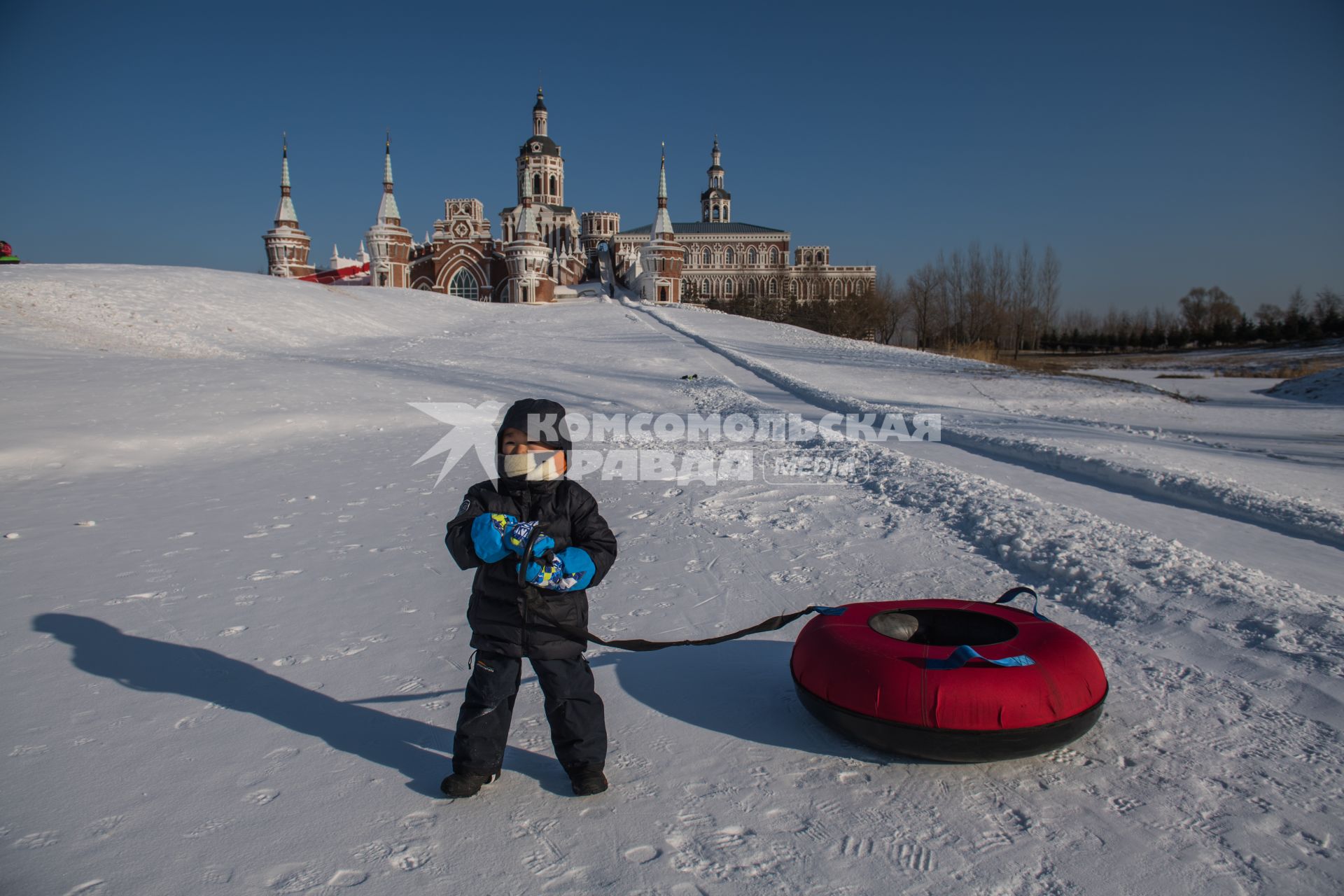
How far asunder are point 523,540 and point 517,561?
0.11m

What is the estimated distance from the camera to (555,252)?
8512 centimetres

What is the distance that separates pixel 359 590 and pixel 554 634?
2.78 m

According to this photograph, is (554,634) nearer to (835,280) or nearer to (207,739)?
(207,739)

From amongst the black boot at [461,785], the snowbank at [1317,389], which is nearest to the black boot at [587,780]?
the black boot at [461,785]

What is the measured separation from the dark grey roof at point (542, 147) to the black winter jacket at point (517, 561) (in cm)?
9544

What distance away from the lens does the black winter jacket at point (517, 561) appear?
9.64 ft

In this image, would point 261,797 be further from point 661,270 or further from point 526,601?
point 661,270

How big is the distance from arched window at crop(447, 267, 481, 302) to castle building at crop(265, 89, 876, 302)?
0.29 ft

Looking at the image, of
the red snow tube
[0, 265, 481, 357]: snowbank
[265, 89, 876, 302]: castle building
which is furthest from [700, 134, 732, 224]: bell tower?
the red snow tube

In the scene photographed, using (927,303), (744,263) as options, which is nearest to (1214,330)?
(927,303)

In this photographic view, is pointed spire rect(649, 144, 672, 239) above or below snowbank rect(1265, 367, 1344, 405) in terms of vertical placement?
above

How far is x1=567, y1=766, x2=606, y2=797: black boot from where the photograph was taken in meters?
2.96

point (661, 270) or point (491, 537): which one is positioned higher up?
point (661, 270)

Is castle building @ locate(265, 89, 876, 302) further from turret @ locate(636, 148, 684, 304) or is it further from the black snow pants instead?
the black snow pants
